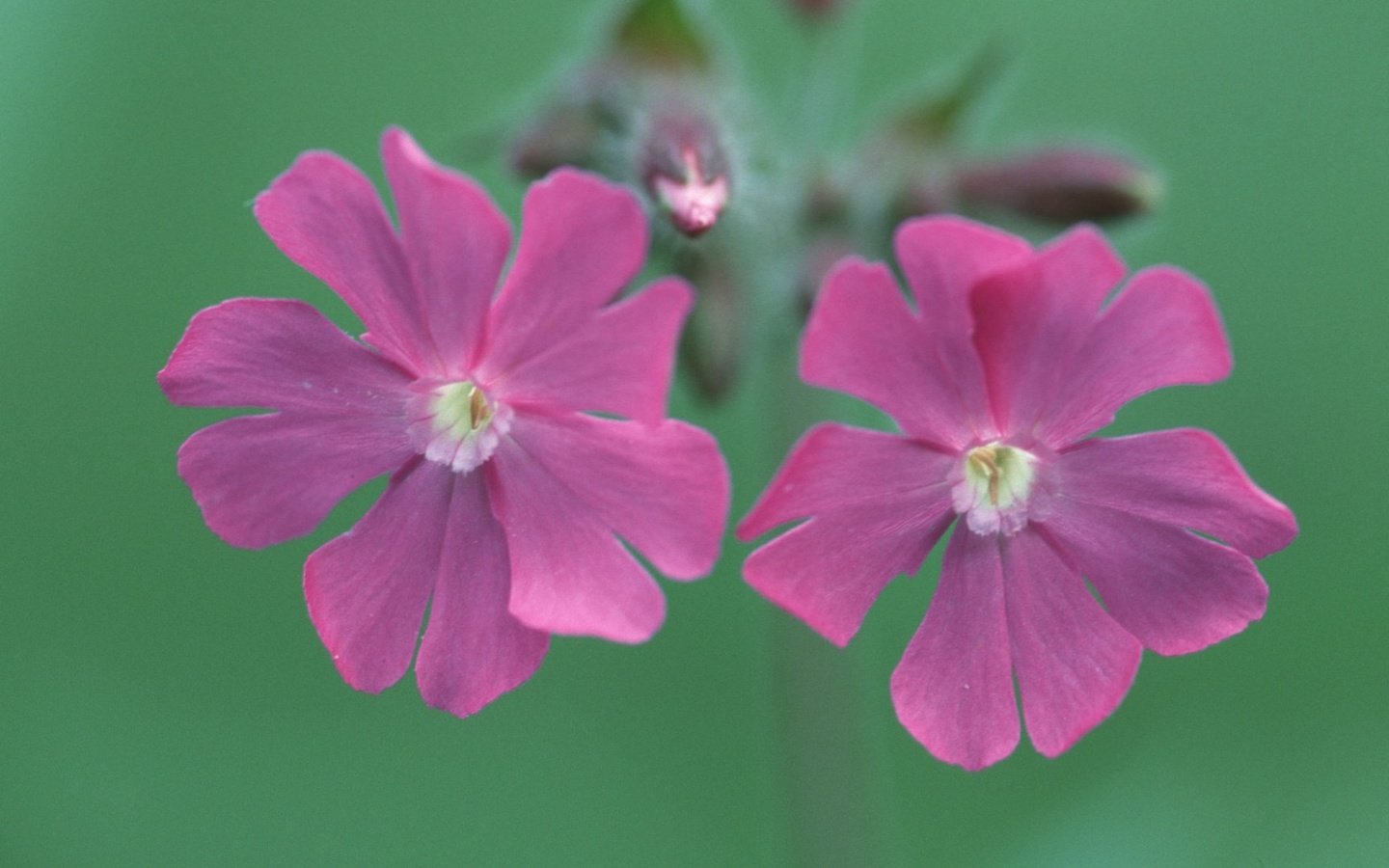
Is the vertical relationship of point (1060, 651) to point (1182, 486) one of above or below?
below

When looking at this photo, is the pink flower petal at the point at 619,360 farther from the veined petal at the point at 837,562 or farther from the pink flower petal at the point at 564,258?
the veined petal at the point at 837,562

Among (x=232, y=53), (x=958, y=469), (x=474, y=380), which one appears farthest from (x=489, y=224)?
(x=232, y=53)

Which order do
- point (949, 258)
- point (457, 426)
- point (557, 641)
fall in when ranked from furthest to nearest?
point (557, 641)
point (457, 426)
point (949, 258)

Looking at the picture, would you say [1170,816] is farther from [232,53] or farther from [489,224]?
[232,53]

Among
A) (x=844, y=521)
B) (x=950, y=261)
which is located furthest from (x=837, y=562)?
(x=950, y=261)

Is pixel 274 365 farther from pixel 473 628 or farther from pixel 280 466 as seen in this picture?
pixel 473 628

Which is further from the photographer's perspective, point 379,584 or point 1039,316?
point 379,584

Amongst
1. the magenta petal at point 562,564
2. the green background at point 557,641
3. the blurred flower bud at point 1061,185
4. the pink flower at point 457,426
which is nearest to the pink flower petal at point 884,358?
the pink flower at point 457,426

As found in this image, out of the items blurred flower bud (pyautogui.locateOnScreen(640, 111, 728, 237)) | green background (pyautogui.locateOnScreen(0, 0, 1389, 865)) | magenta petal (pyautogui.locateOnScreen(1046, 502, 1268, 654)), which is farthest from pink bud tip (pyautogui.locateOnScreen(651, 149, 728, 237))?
green background (pyautogui.locateOnScreen(0, 0, 1389, 865))
